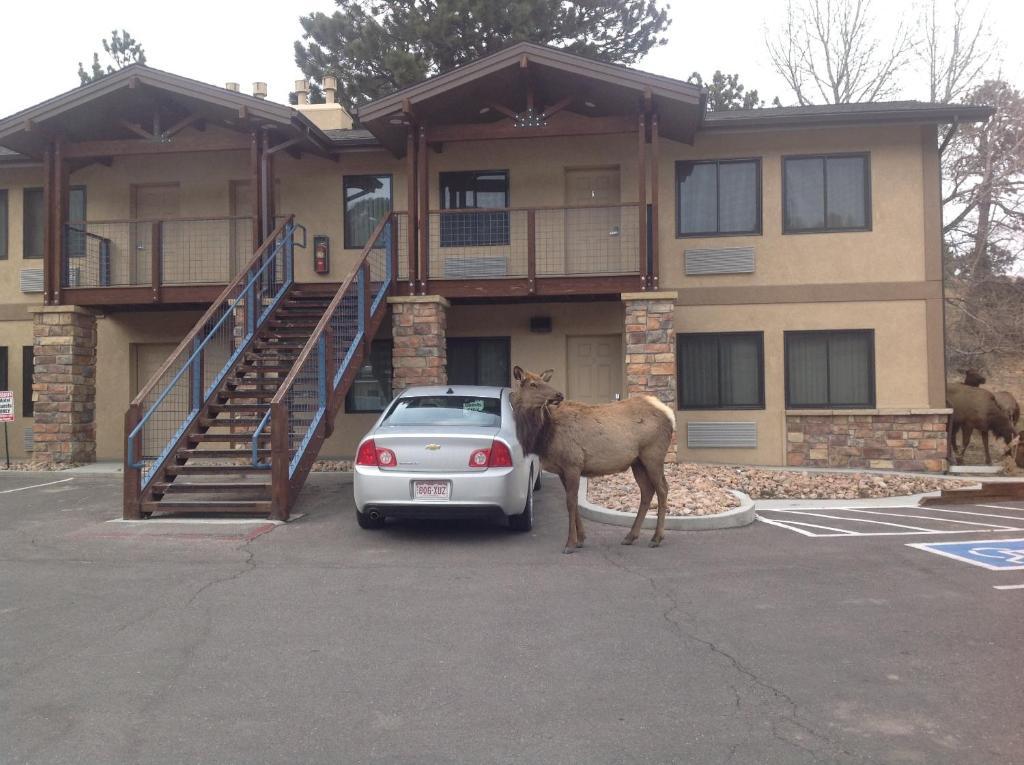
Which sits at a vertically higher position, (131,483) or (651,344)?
(651,344)

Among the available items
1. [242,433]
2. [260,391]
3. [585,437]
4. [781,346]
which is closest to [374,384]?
[260,391]

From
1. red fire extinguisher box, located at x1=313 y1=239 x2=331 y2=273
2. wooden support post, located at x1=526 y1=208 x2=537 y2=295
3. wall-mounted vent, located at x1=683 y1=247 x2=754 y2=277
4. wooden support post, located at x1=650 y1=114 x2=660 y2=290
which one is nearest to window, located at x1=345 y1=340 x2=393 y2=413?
red fire extinguisher box, located at x1=313 y1=239 x2=331 y2=273

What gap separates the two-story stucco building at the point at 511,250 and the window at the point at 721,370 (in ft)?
0.13

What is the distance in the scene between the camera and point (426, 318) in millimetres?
13359

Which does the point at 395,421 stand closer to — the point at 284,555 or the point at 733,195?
the point at 284,555

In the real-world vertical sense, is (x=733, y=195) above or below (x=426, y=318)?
above

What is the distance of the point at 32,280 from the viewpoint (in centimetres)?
1609

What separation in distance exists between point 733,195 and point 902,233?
9.77ft

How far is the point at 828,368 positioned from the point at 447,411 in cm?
870

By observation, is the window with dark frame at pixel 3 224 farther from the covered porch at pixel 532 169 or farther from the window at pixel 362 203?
the covered porch at pixel 532 169

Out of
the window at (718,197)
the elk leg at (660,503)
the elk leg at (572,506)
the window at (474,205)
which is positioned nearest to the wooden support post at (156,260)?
the window at (474,205)

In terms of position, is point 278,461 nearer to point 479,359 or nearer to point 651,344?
point 651,344

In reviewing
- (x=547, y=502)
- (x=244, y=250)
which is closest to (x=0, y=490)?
(x=244, y=250)

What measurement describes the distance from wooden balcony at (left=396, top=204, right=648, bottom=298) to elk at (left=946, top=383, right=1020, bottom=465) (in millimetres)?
6628
